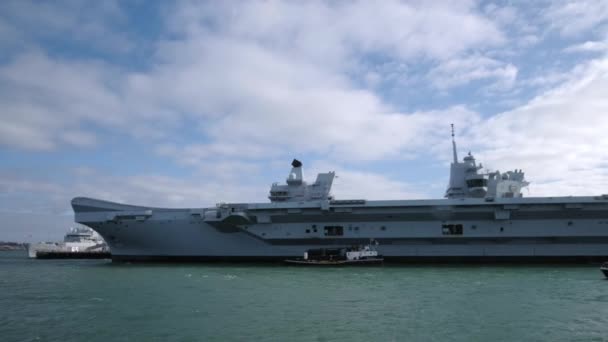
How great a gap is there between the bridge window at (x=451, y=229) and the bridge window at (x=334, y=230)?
5.66 m

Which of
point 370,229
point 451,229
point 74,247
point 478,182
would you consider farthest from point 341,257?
point 74,247

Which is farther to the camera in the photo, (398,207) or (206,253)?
(206,253)

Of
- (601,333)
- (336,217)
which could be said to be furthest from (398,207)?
(601,333)

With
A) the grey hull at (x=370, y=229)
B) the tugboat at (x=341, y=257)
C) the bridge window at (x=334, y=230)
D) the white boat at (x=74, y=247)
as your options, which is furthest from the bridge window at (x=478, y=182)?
the white boat at (x=74, y=247)

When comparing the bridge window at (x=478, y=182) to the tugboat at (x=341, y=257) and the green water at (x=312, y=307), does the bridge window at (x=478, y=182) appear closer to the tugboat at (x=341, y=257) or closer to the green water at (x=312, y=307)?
the tugboat at (x=341, y=257)

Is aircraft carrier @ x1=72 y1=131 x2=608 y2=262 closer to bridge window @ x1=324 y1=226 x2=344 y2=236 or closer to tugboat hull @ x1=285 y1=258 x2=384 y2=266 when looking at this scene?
bridge window @ x1=324 y1=226 x2=344 y2=236

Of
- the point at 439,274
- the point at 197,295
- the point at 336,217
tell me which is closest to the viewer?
the point at 197,295

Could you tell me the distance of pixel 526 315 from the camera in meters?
12.1

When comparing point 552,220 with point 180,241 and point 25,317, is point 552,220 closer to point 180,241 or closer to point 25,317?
point 180,241

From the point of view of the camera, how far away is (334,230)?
2814 centimetres

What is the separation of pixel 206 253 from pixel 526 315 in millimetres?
20196

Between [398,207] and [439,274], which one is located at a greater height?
[398,207]

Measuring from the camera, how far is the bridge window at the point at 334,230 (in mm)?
28125

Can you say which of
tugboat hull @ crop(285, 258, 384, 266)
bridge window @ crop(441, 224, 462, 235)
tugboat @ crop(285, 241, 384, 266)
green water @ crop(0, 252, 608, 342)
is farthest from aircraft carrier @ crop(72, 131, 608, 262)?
green water @ crop(0, 252, 608, 342)
